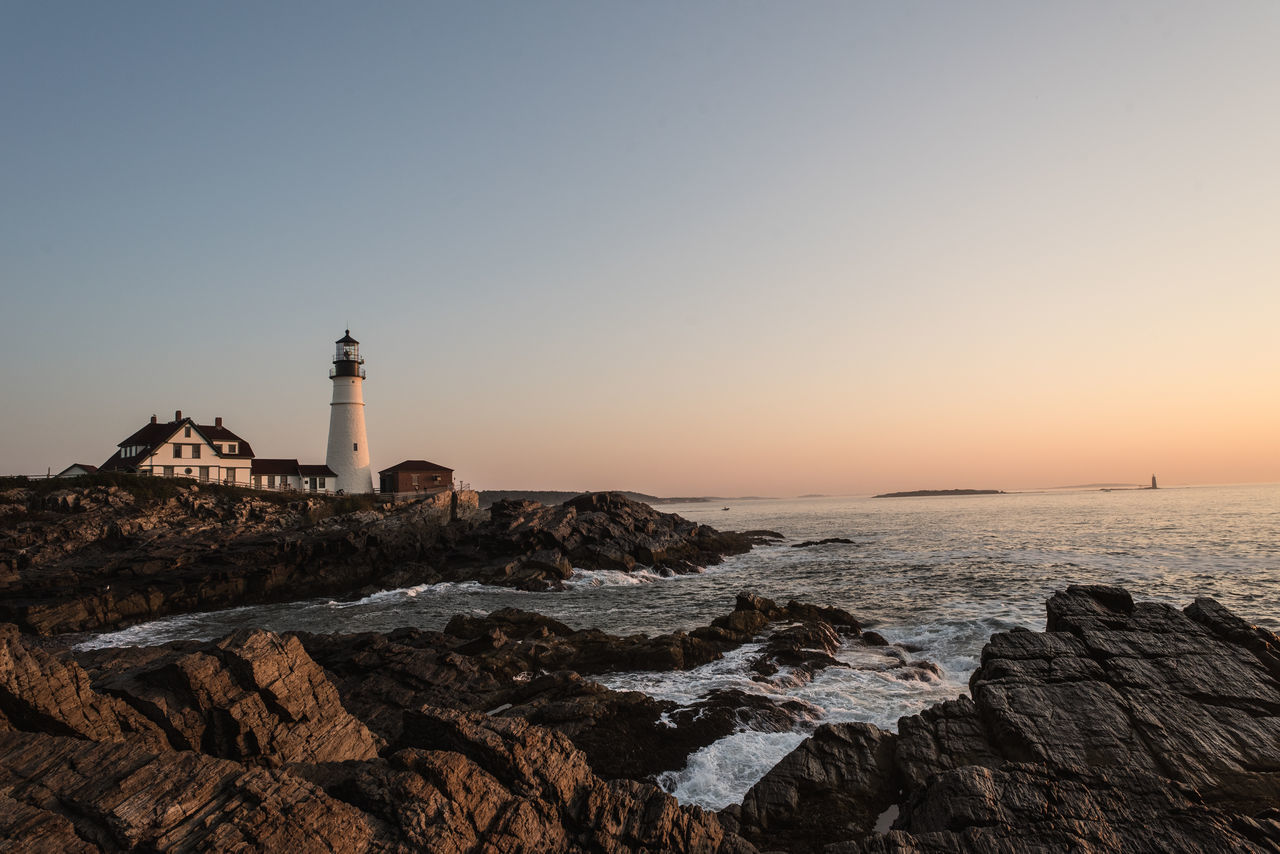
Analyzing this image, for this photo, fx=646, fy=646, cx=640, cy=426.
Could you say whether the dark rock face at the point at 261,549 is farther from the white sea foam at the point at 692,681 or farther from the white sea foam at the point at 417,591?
the white sea foam at the point at 692,681

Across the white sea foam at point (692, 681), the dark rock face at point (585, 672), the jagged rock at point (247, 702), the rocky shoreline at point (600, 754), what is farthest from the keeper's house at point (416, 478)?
the jagged rock at point (247, 702)

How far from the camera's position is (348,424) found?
221ft

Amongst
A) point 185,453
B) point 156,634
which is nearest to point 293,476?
point 185,453

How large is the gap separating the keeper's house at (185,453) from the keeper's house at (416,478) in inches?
535

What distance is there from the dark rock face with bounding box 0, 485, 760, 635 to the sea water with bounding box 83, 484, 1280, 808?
255 centimetres

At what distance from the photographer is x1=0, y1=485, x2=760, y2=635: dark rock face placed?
31750mm

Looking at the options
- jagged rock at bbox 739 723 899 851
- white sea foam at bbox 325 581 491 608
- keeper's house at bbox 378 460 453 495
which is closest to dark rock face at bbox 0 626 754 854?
jagged rock at bbox 739 723 899 851

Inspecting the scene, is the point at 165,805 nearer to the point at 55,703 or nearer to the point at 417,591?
the point at 55,703

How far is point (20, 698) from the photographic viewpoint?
29.3 feet

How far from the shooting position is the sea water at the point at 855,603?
15.2 m

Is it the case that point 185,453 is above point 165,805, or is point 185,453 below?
above

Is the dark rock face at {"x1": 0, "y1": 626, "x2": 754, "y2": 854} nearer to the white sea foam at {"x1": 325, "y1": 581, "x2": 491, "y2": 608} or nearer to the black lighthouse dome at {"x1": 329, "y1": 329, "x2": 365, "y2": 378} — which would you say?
the white sea foam at {"x1": 325, "y1": 581, "x2": 491, "y2": 608}

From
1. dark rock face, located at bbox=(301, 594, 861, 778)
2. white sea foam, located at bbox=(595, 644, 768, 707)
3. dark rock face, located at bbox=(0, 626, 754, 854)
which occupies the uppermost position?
dark rock face, located at bbox=(0, 626, 754, 854)

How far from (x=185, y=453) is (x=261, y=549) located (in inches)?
1100
